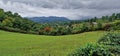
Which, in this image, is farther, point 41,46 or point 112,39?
point 41,46

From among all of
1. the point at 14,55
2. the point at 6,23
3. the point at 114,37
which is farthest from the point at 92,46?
the point at 6,23

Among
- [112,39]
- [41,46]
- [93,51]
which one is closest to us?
[93,51]

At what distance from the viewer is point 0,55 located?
27734 millimetres

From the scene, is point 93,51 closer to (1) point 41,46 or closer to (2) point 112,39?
(2) point 112,39

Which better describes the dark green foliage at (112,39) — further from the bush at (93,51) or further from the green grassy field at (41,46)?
the green grassy field at (41,46)

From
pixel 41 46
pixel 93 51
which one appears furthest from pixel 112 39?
pixel 41 46

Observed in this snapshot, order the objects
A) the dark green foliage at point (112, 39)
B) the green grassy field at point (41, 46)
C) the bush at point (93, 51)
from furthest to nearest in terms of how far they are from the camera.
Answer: the green grassy field at point (41, 46) → the dark green foliage at point (112, 39) → the bush at point (93, 51)

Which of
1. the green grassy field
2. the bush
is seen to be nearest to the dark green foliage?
the bush

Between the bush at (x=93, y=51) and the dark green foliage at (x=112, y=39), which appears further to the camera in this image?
the dark green foliage at (x=112, y=39)

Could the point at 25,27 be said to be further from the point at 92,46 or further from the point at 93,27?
the point at 92,46

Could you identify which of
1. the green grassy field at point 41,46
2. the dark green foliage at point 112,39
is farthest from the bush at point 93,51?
the green grassy field at point 41,46

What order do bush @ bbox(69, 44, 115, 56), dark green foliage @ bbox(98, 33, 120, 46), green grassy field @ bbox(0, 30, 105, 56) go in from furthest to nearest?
green grassy field @ bbox(0, 30, 105, 56)
dark green foliage @ bbox(98, 33, 120, 46)
bush @ bbox(69, 44, 115, 56)

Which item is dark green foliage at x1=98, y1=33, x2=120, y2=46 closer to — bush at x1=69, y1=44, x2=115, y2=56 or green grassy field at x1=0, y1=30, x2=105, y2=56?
bush at x1=69, y1=44, x2=115, y2=56

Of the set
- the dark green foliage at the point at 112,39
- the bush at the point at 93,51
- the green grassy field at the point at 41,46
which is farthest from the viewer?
the green grassy field at the point at 41,46
